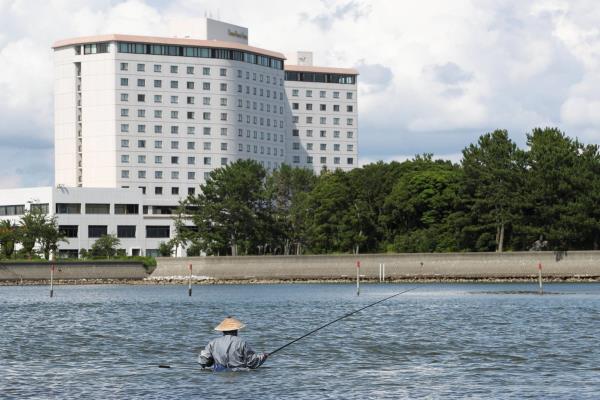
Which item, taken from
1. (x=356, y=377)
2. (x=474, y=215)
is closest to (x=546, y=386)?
(x=356, y=377)

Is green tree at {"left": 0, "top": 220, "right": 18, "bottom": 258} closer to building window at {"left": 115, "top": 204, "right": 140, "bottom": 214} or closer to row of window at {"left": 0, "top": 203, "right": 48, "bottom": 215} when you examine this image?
row of window at {"left": 0, "top": 203, "right": 48, "bottom": 215}

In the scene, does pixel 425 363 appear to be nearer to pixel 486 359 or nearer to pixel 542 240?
pixel 486 359

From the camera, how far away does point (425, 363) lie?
134 feet

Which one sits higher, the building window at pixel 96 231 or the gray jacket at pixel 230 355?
the building window at pixel 96 231

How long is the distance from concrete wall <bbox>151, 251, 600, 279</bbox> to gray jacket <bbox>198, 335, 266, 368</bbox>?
9271 cm

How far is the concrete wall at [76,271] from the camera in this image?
14900 cm

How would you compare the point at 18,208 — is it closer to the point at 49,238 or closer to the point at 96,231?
the point at 96,231

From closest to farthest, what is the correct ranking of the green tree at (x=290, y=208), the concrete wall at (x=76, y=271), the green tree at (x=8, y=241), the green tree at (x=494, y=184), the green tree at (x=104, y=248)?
the green tree at (x=494, y=184) < the concrete wall at (x=76, y=271) < the green tree at (x=8, y=241) < the green tree at (x=290, y=208) < the green tree at (x=104, y=248)

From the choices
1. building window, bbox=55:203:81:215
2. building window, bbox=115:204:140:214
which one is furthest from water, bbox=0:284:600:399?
building window, bbox=115:204:140:214

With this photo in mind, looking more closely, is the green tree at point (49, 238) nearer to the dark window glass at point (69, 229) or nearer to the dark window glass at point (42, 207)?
the dark window glass at point (42, 207)

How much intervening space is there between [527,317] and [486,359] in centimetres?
2463

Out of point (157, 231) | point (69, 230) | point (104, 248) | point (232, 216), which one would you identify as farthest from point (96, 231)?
point (232, 216)

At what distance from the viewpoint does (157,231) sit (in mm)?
195625

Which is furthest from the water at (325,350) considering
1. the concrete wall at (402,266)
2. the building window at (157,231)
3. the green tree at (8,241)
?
the building window at (157,231)
